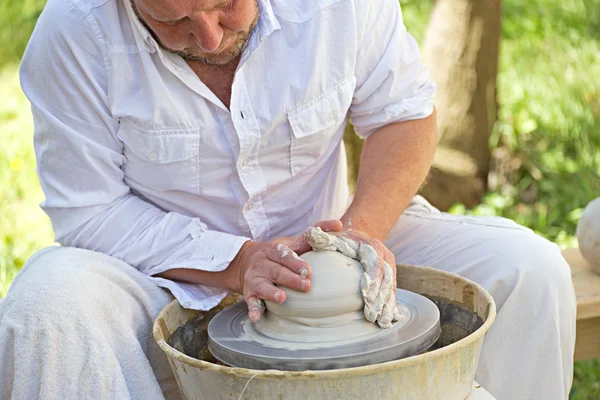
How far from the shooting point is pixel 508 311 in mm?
2094

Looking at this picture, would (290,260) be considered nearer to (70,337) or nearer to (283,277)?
(283,277)

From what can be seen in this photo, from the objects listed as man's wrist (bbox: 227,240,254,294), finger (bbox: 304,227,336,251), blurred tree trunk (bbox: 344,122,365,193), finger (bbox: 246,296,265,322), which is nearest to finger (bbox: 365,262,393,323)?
finger (bbox: 304,227,336,251)

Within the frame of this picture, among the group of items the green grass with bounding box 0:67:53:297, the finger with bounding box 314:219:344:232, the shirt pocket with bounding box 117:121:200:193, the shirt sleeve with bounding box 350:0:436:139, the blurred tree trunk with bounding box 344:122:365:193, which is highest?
the shirt sleeve with bounding box 350:0:436:139

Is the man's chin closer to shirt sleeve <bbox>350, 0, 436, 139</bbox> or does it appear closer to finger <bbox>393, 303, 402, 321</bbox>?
shirt sleeve <bbox>350, 0, 436, 139</bbox>

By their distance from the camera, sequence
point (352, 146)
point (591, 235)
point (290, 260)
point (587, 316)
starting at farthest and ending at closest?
point (352, 146)
point (591, 235)
point (587, 316)
point (290, 260)

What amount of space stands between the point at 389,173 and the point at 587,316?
2.62 ft

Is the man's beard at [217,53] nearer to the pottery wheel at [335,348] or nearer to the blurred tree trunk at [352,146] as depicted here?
the pottery wheel at [335,348]

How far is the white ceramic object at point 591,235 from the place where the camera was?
109 inches

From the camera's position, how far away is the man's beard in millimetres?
2080

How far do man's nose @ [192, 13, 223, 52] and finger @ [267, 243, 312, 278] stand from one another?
1.64ft

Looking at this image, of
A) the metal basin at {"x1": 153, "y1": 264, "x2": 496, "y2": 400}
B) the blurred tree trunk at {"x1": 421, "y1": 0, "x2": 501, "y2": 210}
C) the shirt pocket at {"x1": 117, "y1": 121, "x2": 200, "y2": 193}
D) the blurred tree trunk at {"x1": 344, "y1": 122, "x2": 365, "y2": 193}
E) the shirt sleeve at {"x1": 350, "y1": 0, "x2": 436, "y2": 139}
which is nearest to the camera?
the metal basin at {"x1": 153, "y1": 264, "x2": 496, "y2": 400}

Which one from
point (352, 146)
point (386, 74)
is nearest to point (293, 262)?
point (386, 74)

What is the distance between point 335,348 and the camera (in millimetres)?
1709

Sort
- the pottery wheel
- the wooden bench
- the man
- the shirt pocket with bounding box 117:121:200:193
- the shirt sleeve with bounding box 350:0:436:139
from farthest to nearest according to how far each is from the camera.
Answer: the wooden bench → the shirt sleeve with bounding box 350:0:436:139 → the shirt pocket with bounding box 117:121:200:193 → the man → the pottery wheel
